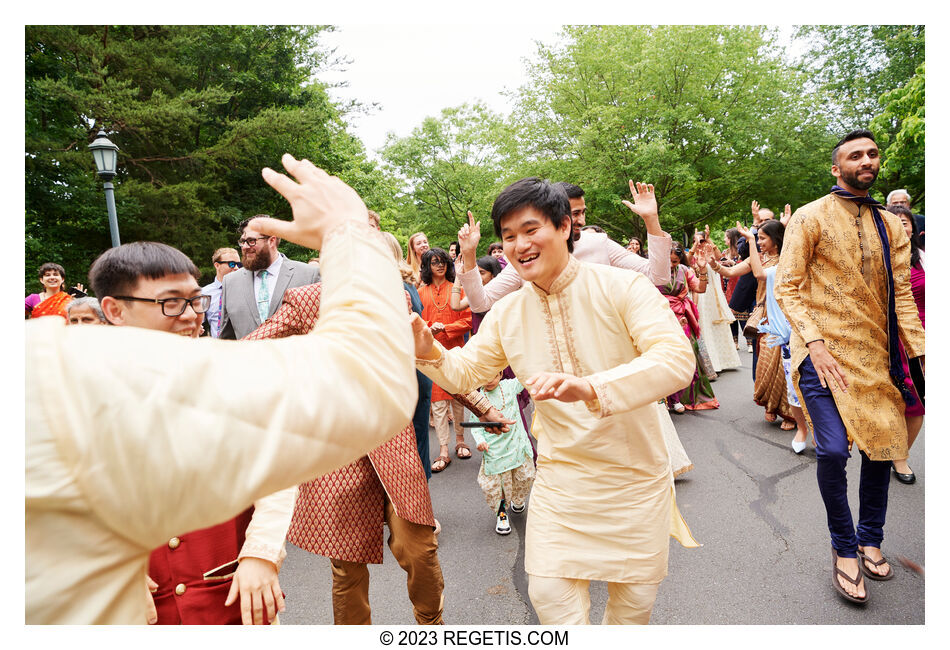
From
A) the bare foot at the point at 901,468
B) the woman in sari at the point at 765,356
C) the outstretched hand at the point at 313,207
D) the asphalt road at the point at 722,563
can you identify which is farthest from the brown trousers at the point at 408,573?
the woman in sari at the point at 765,356

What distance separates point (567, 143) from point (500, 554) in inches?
564

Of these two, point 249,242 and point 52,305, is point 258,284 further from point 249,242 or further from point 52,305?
point 52,305

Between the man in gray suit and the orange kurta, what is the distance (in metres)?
1.75

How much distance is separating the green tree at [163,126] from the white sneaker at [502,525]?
37.6 feet

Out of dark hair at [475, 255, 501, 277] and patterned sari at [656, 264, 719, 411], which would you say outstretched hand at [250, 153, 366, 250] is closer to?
dark hair at [475, 255, 501, 277]

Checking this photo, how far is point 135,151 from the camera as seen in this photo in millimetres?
12461

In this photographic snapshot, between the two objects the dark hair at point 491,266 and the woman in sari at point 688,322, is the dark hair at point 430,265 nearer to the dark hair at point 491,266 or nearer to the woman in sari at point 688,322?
the dark hair at point 491,266

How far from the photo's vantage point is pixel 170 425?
23.8 inches

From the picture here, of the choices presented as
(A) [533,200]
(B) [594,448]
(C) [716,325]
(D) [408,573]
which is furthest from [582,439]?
(C) [716,325]

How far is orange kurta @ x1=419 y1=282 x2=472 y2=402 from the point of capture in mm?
5312

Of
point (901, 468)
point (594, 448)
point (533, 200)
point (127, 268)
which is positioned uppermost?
point (533, 200)

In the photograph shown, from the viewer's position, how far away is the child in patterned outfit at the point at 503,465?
143 inches

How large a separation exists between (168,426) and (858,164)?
3.14 m
